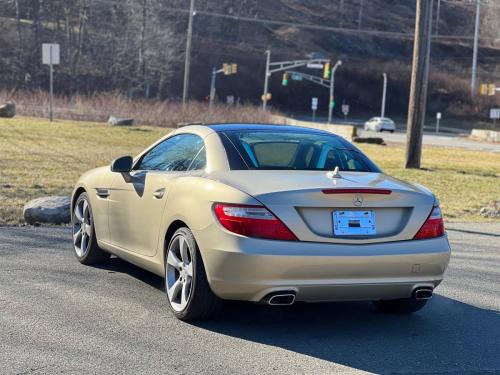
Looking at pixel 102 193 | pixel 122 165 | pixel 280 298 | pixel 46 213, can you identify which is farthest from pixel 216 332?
pixel 46 213

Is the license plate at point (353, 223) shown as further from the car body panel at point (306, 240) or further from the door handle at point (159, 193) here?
the door handle at point (159, 193)

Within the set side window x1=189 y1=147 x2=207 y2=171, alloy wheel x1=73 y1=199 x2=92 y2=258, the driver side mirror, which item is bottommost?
alloy wheel x1=73 y1=199 x2=92 y2=258

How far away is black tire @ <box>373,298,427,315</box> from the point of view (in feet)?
21.5

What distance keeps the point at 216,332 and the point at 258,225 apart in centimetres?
86

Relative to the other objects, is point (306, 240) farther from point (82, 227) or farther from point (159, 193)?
point (82, 227)

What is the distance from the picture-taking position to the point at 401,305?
260 inches

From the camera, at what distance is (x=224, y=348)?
216 inches

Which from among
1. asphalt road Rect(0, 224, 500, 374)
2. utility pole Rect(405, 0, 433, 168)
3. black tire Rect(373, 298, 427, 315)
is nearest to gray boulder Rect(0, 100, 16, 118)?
utility pole Rect(405, 0, 433, 168)

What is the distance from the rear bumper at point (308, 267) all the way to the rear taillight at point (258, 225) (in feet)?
0.15

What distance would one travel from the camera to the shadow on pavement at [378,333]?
535 cm

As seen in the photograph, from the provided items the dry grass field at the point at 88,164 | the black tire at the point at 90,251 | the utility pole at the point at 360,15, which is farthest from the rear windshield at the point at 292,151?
the utility pole at the point at 360,15

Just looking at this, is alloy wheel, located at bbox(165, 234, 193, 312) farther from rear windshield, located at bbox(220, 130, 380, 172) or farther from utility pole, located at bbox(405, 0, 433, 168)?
utility pole, located at bbox(405, 0, 433, 168)

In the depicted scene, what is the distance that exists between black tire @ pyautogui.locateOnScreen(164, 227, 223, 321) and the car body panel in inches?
3.6

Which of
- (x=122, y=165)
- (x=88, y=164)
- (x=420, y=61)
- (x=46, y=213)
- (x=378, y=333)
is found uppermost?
(x=420, y=61)
